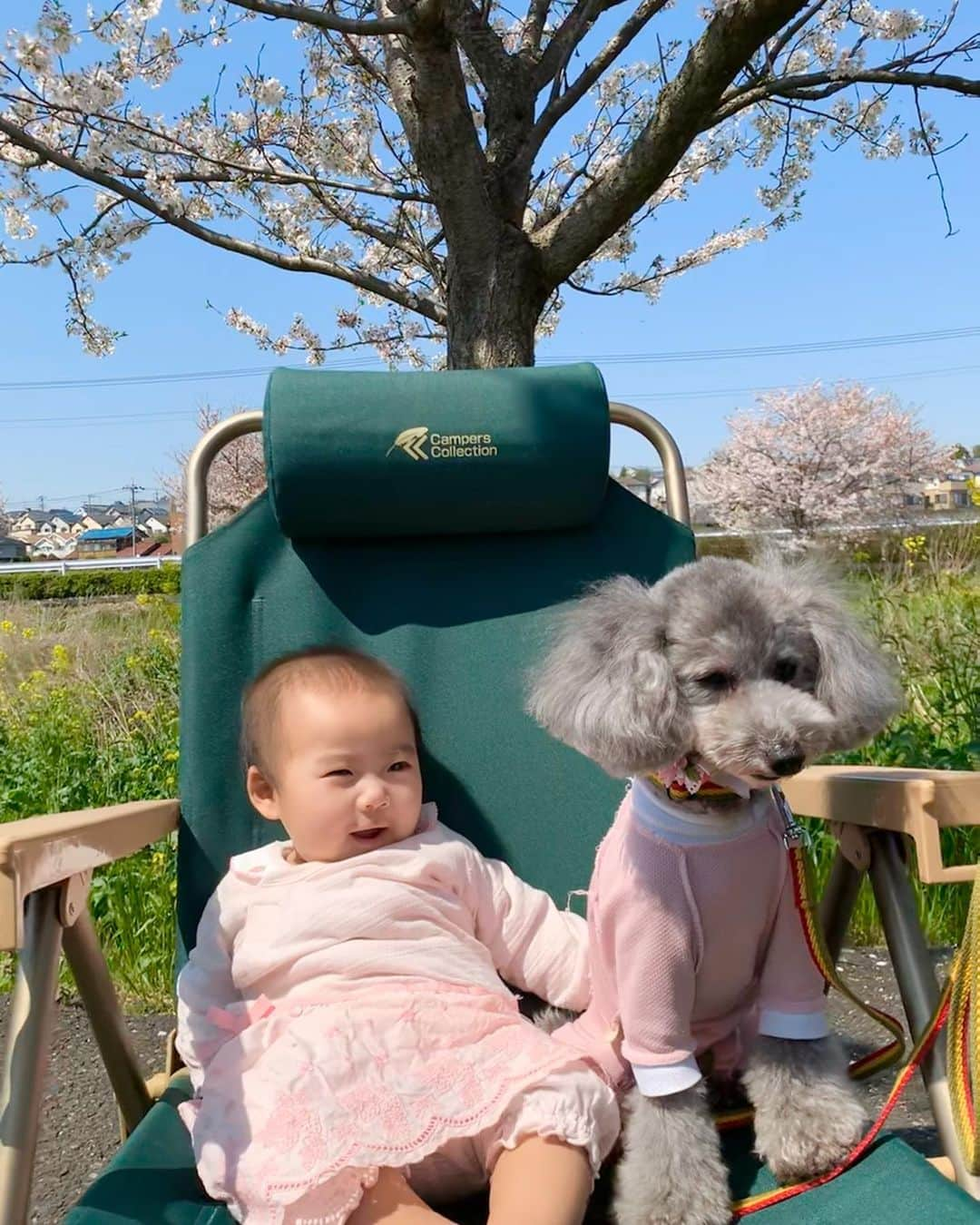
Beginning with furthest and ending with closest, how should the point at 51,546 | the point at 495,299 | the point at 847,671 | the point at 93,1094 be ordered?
1. the point at 51,546
2. the point at 495,299
3. the point at 93,1094
4. the point at 847,671

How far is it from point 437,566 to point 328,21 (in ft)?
8.21

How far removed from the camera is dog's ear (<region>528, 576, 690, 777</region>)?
4.39ft

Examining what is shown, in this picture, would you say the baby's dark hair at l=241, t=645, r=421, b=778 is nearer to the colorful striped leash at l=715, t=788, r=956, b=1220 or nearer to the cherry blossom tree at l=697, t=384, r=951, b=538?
the colorful striped leash at l=715, t=788, r=956, b=1220

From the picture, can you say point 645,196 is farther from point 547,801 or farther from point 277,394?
point 547,801

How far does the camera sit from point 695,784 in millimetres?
1435

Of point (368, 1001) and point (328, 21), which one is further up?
point (328, 21)

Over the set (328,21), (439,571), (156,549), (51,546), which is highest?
(51,546)

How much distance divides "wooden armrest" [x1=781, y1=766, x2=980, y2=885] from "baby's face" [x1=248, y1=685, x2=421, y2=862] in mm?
675

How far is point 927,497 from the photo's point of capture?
17672 millimetres

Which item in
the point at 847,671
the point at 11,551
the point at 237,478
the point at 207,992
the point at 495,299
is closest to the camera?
the point at 847,671

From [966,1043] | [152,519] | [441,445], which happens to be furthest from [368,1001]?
[152,519]

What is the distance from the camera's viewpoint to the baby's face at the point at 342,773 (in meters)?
1.72

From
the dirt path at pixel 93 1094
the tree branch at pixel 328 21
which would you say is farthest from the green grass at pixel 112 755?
the tree branch at pixel 328 21

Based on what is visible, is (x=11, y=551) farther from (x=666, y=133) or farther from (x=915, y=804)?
(x=915, y=804)
